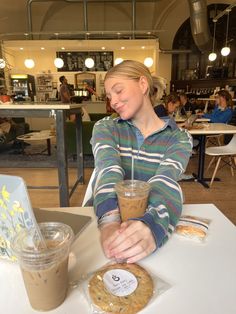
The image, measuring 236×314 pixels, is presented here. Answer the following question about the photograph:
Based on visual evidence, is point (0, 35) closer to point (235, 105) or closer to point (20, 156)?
point (20, 156)

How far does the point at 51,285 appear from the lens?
513 millimetres

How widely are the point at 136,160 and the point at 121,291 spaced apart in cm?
75

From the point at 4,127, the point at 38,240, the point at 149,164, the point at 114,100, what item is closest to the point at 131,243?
the point at 38,240

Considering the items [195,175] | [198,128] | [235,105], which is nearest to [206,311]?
[198,128]

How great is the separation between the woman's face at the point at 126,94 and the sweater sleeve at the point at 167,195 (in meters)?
0.26

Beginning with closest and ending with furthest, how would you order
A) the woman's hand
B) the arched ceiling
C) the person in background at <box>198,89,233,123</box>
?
the woman's hand → the person in background at <box>198,89,233,123</box> → the arched ceiling

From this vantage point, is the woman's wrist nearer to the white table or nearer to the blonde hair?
the white table

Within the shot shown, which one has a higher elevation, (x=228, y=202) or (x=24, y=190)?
(x=24, y=190)

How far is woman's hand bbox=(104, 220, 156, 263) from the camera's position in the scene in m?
0.65

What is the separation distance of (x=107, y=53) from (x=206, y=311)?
9796 mm

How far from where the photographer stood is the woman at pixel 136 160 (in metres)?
0.69

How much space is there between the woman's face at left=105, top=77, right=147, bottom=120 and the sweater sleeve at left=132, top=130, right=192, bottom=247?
0.84 feet

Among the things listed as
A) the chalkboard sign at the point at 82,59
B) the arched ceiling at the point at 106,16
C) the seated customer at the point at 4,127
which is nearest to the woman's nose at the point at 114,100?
the seated customer at the point at 4,127

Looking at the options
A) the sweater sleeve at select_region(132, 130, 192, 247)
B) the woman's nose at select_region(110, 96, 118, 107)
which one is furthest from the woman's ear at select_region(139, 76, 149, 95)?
the sweater sleeve at select_region(132, 130, 192, 247)
